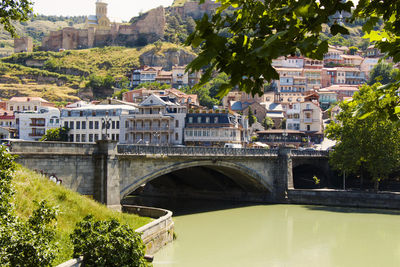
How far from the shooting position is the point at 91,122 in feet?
A: 171

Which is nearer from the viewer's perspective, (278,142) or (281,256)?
(281,256)

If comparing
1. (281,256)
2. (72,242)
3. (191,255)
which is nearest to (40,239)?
(72,242)

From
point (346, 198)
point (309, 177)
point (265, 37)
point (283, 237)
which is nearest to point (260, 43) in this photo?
point (265, 37)

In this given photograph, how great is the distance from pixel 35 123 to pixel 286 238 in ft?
136

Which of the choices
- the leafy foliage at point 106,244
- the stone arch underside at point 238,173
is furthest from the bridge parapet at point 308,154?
the leafy foliage at point 106,244

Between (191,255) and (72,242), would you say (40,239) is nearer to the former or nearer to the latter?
(72,242)

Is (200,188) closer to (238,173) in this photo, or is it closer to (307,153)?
(238,173)

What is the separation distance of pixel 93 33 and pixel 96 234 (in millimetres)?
132556

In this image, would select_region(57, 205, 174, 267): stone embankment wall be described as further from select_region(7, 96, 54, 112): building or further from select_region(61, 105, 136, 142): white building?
select_region(7, 96, 54, 112): building

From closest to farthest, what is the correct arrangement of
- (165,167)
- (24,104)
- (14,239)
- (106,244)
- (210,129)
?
(14,239), (106,244), (165,167), (210,129), (24,104)

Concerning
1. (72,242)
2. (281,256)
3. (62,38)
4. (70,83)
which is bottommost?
(281,256)

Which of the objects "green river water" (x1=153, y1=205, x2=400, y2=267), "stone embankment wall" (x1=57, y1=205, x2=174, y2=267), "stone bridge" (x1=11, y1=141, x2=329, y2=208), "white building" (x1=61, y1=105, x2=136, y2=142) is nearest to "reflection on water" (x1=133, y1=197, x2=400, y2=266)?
"green river water" (x1=153, y1=205, x2=400, y2=267)

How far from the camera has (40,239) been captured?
10250 mm

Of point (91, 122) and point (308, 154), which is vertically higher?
point (91, 122)
